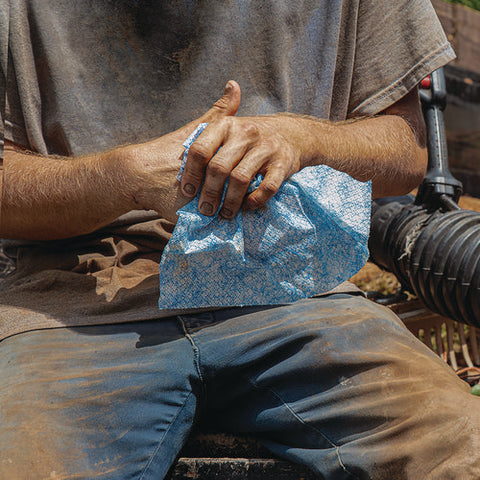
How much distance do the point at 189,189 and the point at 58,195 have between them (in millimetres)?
376

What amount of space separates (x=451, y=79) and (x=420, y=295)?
251 cm

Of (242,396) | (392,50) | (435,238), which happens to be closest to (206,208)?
(242,396)

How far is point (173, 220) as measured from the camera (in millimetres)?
1242

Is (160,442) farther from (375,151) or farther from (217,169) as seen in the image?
(375,151)

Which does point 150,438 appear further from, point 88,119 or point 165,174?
point 88,119

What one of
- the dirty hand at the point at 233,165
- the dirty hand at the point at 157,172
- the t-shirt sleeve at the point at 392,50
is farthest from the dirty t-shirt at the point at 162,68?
the dirty hand at the point at 233,165

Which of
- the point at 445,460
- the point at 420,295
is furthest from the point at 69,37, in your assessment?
the point at 420,295

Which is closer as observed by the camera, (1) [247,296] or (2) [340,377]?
(2) [340,377]

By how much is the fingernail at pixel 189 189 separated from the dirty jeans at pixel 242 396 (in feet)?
0.90

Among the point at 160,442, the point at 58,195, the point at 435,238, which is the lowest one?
the point at 435,238

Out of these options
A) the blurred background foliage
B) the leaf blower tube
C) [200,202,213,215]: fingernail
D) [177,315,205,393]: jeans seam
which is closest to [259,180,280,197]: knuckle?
[200,202,213,215]: fingernail

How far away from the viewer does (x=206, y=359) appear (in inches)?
46.5

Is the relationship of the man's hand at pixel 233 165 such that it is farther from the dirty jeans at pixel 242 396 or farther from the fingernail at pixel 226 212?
the dirty jeans at pixel 242 396

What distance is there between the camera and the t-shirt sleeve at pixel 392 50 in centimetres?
167
